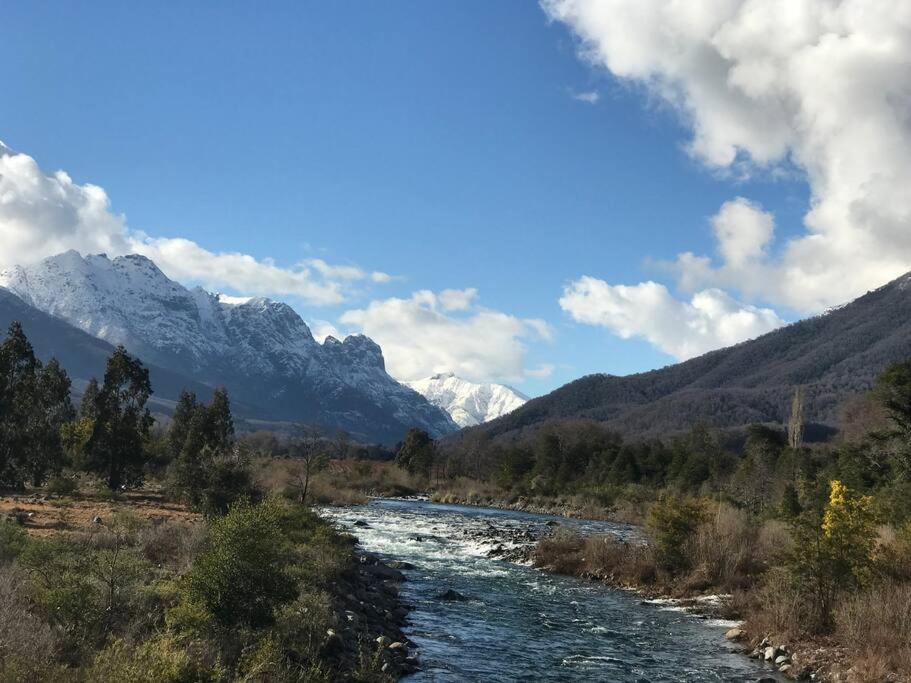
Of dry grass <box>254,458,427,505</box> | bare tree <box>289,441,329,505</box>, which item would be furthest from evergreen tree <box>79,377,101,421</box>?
bare tree <box>289,441,329,505</box>

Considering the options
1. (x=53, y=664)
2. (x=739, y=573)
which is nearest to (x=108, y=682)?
(x=53, y=664)

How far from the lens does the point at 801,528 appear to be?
Answer: 75.5 feet

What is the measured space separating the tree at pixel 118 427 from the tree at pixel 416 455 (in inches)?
2709

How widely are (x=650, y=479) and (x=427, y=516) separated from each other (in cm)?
3957

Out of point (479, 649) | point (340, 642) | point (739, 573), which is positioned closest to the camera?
point (340, 642)

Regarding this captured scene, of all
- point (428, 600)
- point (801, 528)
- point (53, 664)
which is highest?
point (801, 528)

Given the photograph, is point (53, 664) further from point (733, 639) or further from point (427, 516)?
point (427, 516)

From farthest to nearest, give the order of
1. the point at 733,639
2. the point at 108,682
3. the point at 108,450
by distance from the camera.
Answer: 1. the point at 108,450
2. the point at 733,639
3. the point at 108,682

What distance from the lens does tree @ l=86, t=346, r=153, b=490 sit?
59062mm

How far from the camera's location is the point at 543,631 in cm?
2359

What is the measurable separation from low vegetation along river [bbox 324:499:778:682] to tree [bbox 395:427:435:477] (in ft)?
283

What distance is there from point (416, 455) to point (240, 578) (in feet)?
376

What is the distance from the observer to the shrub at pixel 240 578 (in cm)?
1457

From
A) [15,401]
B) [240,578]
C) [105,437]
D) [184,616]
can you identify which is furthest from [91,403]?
[184,616]
